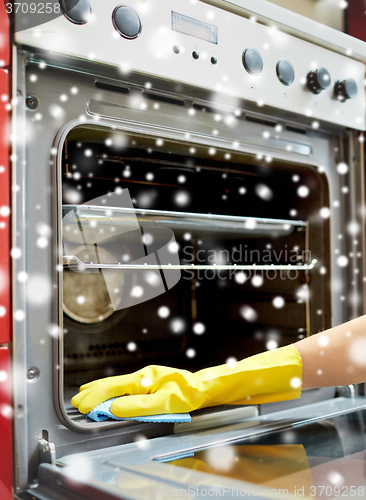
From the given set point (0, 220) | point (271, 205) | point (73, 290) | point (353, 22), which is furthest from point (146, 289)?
point (353, 22)

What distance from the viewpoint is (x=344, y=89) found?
120 centimetres

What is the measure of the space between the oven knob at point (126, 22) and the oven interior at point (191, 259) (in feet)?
0.84

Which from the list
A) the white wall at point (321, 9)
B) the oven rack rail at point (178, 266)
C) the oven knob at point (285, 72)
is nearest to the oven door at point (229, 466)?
the oven rack rail at point (178, 266)

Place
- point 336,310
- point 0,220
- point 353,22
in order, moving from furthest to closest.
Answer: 1. point 353,22
2. point 336,310
3. point 0,220

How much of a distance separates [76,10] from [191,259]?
2.82 ft

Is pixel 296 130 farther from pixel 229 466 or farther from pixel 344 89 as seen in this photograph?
pixel 229 466

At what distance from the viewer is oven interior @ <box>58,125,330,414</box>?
1161 millimetres

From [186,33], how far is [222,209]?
597 millimetres

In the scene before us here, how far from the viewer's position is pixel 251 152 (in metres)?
1.09

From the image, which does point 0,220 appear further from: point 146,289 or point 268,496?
point 146,289

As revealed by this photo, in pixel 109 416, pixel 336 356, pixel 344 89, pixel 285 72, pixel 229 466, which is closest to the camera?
pixel 229 466

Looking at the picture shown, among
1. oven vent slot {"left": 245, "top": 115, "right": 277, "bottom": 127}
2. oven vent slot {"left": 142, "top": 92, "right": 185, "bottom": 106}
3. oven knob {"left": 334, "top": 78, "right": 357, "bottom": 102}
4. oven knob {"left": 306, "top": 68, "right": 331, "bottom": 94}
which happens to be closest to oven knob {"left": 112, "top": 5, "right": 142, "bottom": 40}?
oven vent slot {"left": 142, "top": 92, "right": 185, "bottom": 106}

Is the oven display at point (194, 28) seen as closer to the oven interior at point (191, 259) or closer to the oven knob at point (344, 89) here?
the oven interior at point (191, 259)

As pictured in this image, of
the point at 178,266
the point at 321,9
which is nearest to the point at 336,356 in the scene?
the point at 178,266
